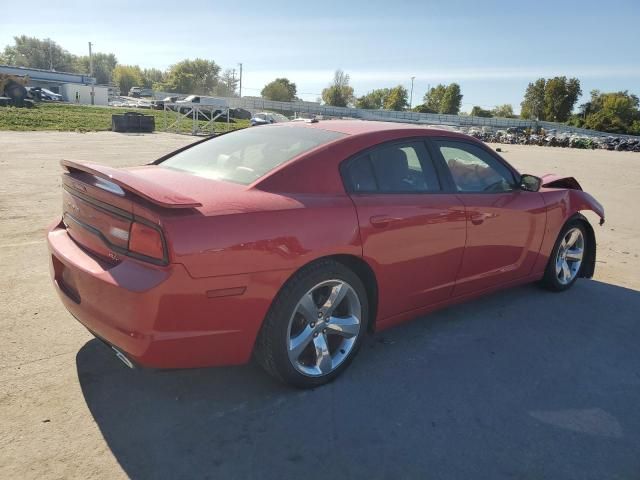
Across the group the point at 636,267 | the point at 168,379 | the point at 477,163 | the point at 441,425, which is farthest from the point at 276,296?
the point at 636,267

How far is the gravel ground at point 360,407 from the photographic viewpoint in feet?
7.97

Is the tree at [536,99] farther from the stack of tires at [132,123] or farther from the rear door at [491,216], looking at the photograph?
the rear door at [491,216]

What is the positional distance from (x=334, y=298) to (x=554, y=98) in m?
109

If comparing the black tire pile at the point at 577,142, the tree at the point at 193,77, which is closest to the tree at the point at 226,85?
the tree at the point at 193,77

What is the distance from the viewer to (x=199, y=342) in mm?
2564

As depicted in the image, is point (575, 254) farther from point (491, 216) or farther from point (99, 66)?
point (99, 66)

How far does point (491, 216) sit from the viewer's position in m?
3.90

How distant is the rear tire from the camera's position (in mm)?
4785

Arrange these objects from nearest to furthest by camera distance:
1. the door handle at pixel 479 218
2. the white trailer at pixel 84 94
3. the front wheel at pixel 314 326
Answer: the front wheel at pixel 314 326 → the door handle at pixel 479 218 → the white trailer at pixel 84 94

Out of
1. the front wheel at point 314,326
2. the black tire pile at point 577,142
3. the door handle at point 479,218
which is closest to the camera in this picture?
the front wheel at point 314,326

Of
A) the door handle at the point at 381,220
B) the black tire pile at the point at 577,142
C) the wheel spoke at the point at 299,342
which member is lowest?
the black tire pile at the point at 577,142

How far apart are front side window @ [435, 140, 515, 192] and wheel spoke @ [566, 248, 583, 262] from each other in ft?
4.06

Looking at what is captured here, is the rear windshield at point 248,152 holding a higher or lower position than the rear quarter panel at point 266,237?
higher

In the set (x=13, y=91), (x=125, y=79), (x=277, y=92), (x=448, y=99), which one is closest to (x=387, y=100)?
(x=448, y=99)
